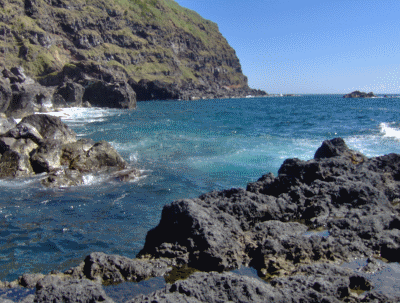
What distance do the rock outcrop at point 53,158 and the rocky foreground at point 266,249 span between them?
7596mm

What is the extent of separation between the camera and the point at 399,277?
177 inches

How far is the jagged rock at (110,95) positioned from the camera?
65938mm

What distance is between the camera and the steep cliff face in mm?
86625

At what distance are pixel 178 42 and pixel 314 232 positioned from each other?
164m

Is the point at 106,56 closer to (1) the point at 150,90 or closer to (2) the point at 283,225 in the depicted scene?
(1) the point at 150,90

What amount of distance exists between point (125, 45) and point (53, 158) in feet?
404

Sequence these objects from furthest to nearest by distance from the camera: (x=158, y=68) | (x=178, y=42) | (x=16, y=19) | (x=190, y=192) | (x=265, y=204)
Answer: (x=178, y=42) → (x=158, y=68) → (x=16, y=19) → (x=190, y=192) → (x=265, y=204)

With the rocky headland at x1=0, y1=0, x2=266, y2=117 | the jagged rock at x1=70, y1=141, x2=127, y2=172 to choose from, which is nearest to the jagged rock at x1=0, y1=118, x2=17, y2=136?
the jagged rock at x1=70, y1=141, x2=127, y2=172

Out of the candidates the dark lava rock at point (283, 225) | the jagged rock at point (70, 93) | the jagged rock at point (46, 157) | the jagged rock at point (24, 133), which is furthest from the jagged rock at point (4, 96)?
the jagged rock at point (70, 93)

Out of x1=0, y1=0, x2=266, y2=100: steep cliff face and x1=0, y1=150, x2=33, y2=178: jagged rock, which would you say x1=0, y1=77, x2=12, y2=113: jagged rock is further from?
x1=0, y1=0, x2=266, y2=100: steep cliff face

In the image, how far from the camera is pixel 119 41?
415ft

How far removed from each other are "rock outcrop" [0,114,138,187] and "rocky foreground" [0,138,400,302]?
7.60 metres

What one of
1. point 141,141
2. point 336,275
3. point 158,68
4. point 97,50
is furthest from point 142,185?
point 158,68

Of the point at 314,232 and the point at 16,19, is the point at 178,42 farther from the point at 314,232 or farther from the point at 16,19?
the point at 314,232
